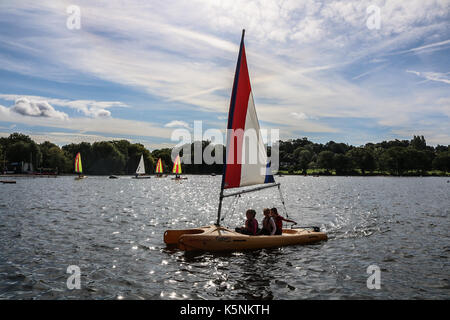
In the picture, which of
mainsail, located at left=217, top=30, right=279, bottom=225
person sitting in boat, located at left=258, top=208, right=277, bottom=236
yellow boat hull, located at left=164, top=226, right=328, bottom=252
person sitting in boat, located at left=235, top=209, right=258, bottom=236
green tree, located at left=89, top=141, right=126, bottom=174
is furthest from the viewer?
green tree, located at left=89, top=141, right=126, bottom=174

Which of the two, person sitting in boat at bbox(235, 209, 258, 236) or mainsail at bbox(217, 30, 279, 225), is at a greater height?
mainsail at bbox(217, 30, 279, 225)

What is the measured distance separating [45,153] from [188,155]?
2870 inches

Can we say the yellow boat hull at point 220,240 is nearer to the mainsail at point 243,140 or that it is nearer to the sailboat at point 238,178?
the sailboat at point 238,178

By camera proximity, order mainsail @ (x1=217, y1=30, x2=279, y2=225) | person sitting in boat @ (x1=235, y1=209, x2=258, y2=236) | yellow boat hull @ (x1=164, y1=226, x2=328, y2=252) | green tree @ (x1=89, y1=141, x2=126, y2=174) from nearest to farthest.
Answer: yellow boat hull @ (x1=164, y1=226, x2=328, y2=252), mainsail @ (x1=217, y1=30, x2=279, y2=225), person sitting in boat @ (x1=235, y1=209, x2=258, y2=236), green tree @ (x1=89, y1=141, x2=126, y2=174)

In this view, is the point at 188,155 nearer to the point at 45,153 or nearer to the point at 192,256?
the point at 45,153

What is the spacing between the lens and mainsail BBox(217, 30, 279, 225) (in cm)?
1670

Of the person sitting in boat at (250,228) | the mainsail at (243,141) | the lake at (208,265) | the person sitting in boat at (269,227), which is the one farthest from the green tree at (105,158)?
the person sitting in boat at (250,228)

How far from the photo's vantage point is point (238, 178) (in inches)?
688

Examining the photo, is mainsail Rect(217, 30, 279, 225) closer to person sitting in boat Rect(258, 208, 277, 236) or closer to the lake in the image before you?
person sitting in boat Rect(258, 208, 277, 236)

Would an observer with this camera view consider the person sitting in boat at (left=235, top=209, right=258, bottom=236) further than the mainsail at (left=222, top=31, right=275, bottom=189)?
Yes

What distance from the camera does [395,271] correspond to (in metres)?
14.6

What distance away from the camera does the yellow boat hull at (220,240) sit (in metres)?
16.6

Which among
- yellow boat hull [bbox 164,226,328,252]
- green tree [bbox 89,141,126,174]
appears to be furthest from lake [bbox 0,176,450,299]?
green tree [bbox 89,141,126,174]
